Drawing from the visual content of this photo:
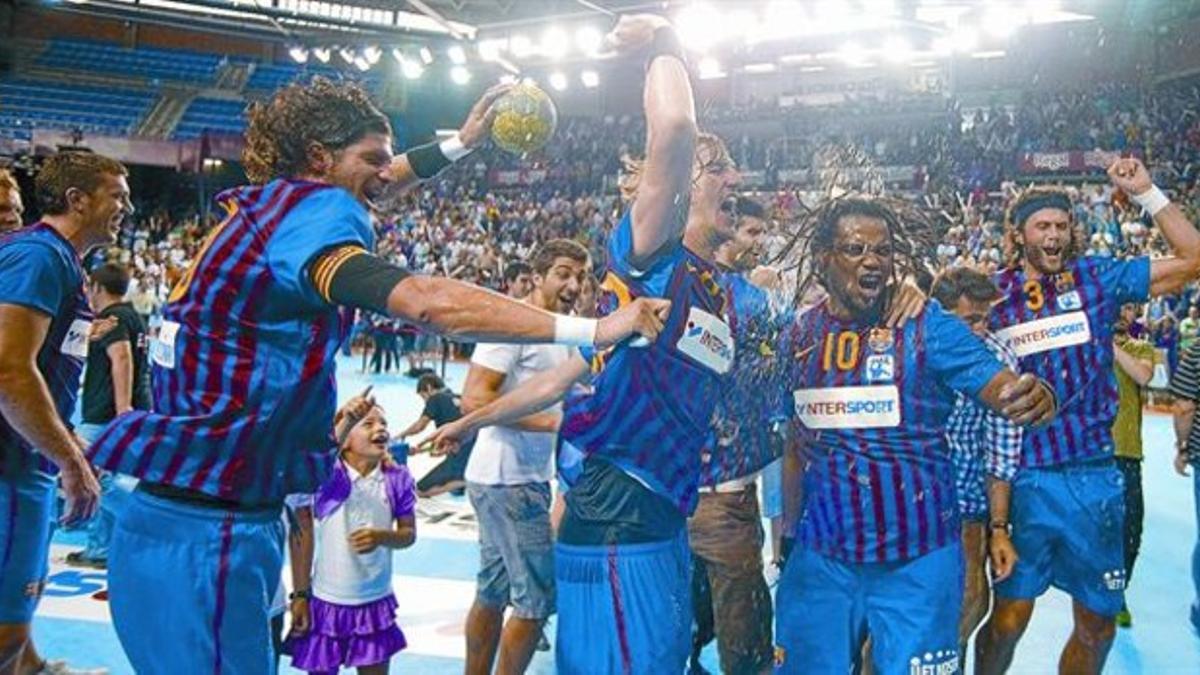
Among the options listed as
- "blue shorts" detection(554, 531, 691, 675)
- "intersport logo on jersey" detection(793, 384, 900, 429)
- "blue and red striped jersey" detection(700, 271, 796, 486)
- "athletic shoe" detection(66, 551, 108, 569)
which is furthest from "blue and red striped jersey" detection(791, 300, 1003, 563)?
"athletic shoe" detection(66, 551, 108, 569)

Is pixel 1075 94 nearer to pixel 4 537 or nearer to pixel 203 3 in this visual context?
pixel 203 3

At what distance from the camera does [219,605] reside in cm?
251

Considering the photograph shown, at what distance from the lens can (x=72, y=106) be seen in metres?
30.3

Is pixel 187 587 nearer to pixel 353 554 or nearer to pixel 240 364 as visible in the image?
pixel 240 364

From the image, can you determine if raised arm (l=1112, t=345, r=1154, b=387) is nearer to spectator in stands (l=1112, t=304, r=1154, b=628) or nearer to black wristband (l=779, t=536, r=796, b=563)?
spectator in stands (l=1112, t=304, r=1154, b=628)

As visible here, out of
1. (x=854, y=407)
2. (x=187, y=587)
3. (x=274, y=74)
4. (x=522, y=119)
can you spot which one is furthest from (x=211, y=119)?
(x=187, y=587)

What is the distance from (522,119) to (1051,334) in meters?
2.26

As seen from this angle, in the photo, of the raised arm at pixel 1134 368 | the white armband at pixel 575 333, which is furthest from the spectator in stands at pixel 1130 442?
the white armband at pixel 575 333

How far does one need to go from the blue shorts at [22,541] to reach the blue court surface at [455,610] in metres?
1.16

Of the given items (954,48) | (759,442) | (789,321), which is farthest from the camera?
(954,48)

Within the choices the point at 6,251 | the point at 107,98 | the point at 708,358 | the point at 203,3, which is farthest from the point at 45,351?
the point at 107,98

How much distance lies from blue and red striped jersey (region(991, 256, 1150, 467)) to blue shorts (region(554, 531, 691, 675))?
210cm

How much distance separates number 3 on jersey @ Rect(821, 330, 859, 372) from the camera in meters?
3.24

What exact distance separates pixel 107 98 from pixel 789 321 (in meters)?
32.2
